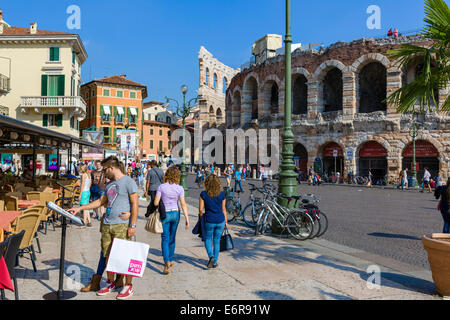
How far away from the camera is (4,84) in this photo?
33.6 m

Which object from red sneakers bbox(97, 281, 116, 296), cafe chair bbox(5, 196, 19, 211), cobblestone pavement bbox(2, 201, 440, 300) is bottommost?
cobblestone pavement bbox(2, 201, 440, 300)

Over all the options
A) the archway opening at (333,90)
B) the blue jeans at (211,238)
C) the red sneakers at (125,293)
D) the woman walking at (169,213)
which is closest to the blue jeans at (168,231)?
the woman walking at (169,213)

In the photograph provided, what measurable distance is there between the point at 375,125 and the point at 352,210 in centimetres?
1857

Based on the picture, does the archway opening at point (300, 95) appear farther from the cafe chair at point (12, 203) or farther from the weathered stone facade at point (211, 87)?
the cafe chair at point (12, 203)

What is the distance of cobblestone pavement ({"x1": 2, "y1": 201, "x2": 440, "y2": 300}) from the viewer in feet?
14.9

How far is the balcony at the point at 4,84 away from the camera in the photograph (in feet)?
109

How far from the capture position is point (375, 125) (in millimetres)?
29984

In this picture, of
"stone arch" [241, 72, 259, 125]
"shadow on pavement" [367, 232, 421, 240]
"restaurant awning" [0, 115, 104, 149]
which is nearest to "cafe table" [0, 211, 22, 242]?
"restaurant awning" [0, 115, 104, 149]

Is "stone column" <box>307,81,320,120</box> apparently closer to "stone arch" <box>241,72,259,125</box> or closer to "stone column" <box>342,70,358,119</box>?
"stone column" <box>342,70,358,119</box>

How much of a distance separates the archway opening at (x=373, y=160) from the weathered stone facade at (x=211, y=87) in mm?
26492

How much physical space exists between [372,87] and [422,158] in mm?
8223

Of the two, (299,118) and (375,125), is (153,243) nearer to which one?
(375,125)

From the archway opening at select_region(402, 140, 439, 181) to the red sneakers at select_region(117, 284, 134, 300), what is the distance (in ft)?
93.4

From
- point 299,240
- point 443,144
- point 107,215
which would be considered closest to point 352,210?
point 299,240
